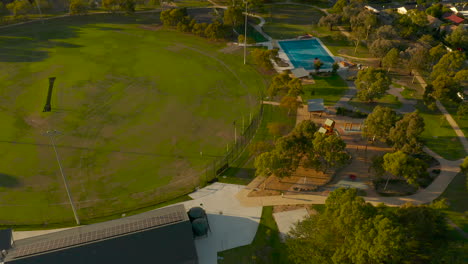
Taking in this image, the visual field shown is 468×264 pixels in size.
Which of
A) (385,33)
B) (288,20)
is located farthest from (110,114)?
(288,20)

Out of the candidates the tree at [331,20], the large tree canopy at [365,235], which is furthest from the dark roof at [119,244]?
the tree at [331,20]

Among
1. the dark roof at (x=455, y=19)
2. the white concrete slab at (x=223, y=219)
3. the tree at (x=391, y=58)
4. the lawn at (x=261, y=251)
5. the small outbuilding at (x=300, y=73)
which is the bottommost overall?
the lawn at (x=261, y=251)

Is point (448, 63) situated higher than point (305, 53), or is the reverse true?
point (448, 63)

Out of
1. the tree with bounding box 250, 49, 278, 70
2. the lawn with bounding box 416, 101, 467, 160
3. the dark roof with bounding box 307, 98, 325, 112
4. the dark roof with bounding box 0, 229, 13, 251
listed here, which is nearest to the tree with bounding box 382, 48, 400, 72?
the lawn with bounding box 416, 101, 467, 160

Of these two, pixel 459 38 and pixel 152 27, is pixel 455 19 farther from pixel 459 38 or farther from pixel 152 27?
pixel 152 27

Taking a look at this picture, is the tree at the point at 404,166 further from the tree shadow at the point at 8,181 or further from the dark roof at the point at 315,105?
the tree shadow at the point at 8,181
